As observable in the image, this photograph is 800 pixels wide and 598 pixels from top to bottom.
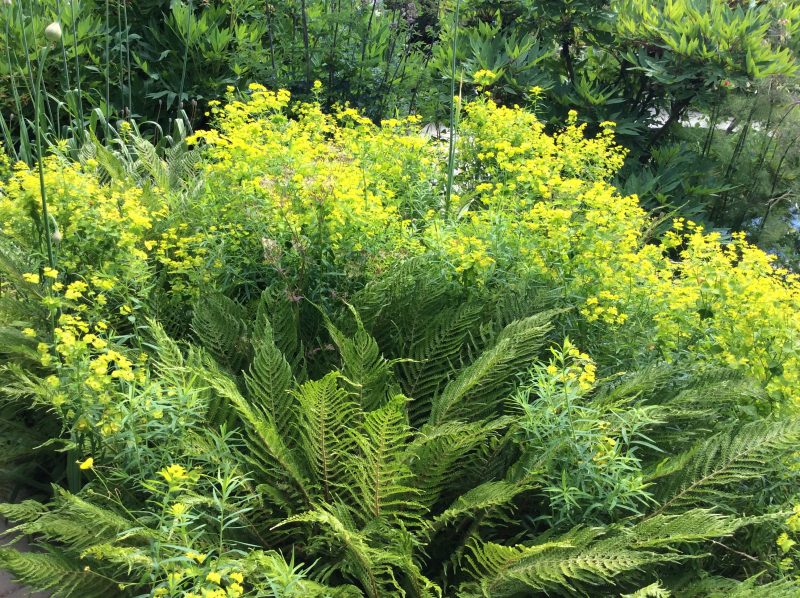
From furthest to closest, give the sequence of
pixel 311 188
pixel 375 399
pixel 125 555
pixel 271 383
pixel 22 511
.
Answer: pixel 311 188
pixel 375 399
pixel 271 383
pixel 22 511
pixel 125 555

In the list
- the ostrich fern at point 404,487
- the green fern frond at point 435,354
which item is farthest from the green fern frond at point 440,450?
the green fern frond at point 435,354

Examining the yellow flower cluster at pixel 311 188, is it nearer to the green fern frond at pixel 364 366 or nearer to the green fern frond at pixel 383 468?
the green fern frond at pixel 364 366

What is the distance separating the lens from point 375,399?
225 cm

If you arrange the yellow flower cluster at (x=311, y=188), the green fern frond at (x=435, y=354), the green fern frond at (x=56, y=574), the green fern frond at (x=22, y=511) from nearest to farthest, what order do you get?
the green fern frond at (x=56, y=574)
the green fern frond at (x=22, y=511)
the green fern frond at (x=435, y=354)
the yellow flower cluster at (x=311, y=188)

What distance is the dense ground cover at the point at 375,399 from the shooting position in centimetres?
179

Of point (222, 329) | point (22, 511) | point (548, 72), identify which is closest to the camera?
point (22, 511)

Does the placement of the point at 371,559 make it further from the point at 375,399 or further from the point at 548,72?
the point at 548,72

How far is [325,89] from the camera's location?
5.14m

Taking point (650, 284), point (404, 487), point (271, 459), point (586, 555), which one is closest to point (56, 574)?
point (271, 459)

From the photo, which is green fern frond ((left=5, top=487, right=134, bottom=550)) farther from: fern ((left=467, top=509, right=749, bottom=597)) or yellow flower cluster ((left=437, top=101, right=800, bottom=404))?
yellow flower cluster ((left=437, top=101, right=800, bottom=404))

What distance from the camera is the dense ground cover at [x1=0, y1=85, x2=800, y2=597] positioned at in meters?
1.79

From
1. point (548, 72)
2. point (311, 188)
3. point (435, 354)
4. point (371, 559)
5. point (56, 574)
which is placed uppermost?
point (548, 72)

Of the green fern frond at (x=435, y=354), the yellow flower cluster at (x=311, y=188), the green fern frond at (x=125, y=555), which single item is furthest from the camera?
the yellow flower cluster at (x=311, y=188)

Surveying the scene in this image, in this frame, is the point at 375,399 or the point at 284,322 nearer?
the point at 375,399
